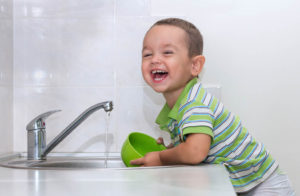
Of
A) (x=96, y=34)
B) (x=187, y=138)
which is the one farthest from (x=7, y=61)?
(x=187, y=138)

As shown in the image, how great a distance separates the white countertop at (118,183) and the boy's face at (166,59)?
36 centimetres

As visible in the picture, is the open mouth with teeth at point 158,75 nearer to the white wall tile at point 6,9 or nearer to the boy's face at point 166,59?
the boy's face at point 166,59

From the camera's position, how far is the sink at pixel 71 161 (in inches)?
57.6

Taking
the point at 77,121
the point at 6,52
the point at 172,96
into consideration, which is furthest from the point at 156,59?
the point at 6,52

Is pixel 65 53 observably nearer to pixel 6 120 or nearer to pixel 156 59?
pixel 6 120

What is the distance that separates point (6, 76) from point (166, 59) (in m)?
0.66

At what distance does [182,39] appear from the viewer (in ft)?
4.29

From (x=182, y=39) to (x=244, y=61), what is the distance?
1.32ft

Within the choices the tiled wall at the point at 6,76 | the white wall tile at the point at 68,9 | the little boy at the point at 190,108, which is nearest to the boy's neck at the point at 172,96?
the little boy at the point at 190,108

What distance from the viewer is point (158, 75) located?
1.32 metres

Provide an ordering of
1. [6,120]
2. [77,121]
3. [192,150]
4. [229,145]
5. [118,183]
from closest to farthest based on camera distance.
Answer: [118,183] → [192,150] → [229,145] → [77,121] → [6,120]

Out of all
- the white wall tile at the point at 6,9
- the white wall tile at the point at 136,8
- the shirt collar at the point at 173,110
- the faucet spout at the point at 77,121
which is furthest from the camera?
the white wall tile at the point at 136,8

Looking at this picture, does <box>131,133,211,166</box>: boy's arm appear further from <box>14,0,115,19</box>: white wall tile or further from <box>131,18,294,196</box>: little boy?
<box>14,0,115,19</box>: white wall tile

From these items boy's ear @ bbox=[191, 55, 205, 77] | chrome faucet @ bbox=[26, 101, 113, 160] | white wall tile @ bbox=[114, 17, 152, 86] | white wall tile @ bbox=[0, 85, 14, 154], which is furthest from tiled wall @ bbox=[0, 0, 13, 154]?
boy's ear @ bbox=[191, 55, 205, 77]
